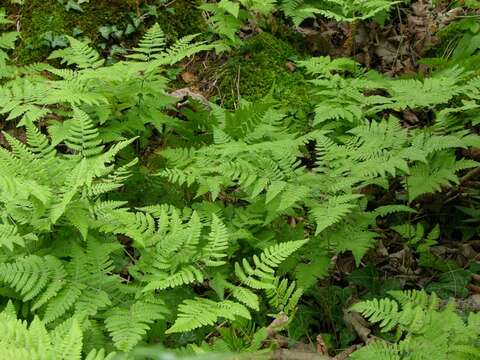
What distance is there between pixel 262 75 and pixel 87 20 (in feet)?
5.83

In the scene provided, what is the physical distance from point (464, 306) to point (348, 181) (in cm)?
110

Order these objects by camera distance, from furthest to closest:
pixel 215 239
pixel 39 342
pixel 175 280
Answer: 1. pixel 215 239
2. pixel 175 280
3. pixel 39 342

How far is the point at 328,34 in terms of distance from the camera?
20.4ft

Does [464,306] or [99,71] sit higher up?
[99,71]

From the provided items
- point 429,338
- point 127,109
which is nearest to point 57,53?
point 127,109

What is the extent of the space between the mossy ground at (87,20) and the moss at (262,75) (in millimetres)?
572

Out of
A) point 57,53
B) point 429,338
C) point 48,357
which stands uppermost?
point 57,53

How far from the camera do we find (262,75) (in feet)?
18.0

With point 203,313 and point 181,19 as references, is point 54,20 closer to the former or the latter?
point 181,19

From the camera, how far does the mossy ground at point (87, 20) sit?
5.41m

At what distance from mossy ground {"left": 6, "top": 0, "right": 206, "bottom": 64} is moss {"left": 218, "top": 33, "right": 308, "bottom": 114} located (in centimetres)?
57

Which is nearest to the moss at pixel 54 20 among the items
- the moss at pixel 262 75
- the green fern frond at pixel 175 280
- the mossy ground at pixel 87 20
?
the mossy ground at pixel 87 20

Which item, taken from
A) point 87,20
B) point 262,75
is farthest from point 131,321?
point 87,20

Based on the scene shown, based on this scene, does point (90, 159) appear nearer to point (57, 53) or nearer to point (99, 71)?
point (99, 71)
